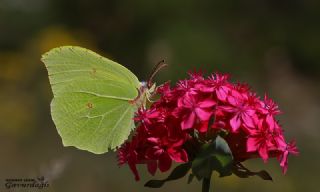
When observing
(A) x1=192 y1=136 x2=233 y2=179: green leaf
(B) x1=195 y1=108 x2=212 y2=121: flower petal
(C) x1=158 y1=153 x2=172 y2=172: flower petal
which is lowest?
(C) x1=158 y1=153 x2=172 y2=172: flower petal

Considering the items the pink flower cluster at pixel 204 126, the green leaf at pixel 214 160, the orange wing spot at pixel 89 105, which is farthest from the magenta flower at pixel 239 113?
the orange wing spot at pixel 89 105

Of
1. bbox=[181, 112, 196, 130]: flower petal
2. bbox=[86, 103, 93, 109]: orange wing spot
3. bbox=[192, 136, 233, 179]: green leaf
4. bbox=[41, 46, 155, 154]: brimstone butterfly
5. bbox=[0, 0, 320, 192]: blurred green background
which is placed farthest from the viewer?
bbox=[0, 0, 320, 192]: blurred green background

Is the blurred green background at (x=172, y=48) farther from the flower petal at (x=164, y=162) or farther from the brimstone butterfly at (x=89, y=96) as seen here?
the flower petal at (x=164, y=162)

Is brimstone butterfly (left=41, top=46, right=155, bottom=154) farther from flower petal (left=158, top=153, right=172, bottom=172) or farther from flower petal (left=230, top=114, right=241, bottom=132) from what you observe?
flower petal (left=230, top=114, right=241, bottom=132)

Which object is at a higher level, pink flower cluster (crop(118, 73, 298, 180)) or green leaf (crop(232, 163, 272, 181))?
pink flower cluster (crop(118, 73, 298, 180))

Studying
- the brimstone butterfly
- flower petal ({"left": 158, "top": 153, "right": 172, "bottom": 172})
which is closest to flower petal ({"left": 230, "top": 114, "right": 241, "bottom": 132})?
flower petal ({"left": 158, "top": 153, "right": 172, "bottom": 172})

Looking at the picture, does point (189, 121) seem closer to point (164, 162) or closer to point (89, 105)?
point (164, 162)
